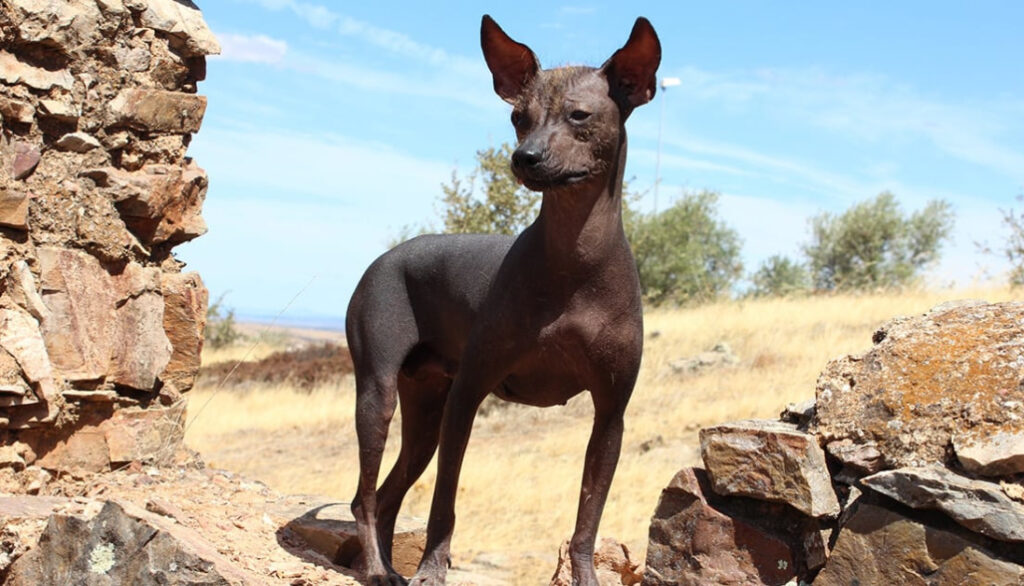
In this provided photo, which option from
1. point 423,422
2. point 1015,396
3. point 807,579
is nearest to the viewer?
point 1015,396

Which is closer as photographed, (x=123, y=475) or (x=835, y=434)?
(x=835, y=434)

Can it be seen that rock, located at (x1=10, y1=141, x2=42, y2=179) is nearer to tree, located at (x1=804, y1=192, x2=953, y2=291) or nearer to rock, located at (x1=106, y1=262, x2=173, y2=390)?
rock, located at (x1=106, y1=262, x2=173, y2=390)

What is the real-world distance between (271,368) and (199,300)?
12.5 m

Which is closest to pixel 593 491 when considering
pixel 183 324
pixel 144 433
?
pixel 144 433

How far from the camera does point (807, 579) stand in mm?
4535

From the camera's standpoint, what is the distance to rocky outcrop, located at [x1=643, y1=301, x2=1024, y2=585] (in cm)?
402

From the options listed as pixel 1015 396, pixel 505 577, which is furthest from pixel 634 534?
pixel 1015 396

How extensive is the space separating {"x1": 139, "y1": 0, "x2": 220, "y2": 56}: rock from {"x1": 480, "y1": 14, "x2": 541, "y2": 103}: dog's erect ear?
294 centimetres

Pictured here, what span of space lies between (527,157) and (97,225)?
133 inches

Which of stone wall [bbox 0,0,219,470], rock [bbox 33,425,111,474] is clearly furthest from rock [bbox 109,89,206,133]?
rock [bbox 33,425,111,474]

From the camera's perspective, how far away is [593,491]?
15.0 ft

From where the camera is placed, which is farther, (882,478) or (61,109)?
(61,109)

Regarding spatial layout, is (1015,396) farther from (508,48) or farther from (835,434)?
(508,48)

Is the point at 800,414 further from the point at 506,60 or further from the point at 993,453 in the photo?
the point at 506,60
